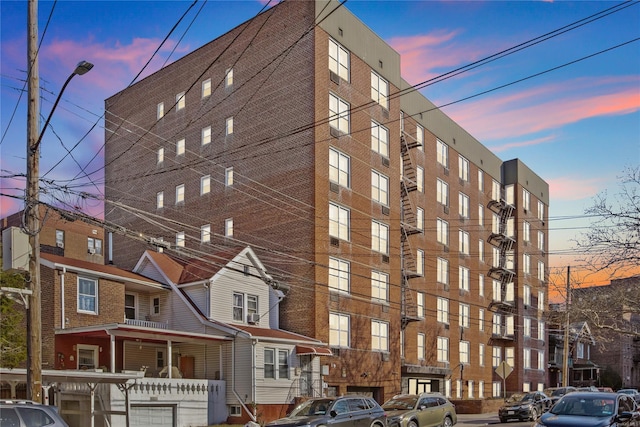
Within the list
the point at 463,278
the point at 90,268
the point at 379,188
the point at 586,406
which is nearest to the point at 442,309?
the point at 463,278

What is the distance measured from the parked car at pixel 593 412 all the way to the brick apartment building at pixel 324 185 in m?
18.8

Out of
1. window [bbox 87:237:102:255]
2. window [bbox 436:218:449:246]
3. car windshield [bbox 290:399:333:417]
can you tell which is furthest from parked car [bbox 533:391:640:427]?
window [bbox 87:237:102:255]

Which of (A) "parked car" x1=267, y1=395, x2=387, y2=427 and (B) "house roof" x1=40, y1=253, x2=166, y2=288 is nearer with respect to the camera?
(A) "parked car" x1=267, y1=395, x2=387, y2=427

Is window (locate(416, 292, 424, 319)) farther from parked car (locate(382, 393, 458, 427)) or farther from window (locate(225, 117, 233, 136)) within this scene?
parked car (locate(382, 393, 458, 427))

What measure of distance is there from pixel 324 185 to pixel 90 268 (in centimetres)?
1281

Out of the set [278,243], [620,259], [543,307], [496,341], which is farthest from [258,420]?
[543,307]

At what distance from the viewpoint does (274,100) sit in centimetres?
3978

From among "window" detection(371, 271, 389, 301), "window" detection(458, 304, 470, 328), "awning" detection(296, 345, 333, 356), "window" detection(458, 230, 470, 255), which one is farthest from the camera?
"window" detection(458, 230, 470, 255)

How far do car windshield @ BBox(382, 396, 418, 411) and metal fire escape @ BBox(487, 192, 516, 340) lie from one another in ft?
123

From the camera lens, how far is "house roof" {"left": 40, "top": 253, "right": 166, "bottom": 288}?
29953 mm

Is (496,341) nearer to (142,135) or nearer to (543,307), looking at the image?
(543,307)

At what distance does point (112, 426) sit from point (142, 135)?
2651cm

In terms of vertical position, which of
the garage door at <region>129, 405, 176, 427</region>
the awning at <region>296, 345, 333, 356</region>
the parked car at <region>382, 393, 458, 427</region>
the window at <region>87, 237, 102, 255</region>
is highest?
the window at <region>87, 237, 102, 255</region>

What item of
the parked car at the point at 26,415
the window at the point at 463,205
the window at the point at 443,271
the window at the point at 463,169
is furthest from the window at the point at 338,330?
the parked car at the point at 26,415
